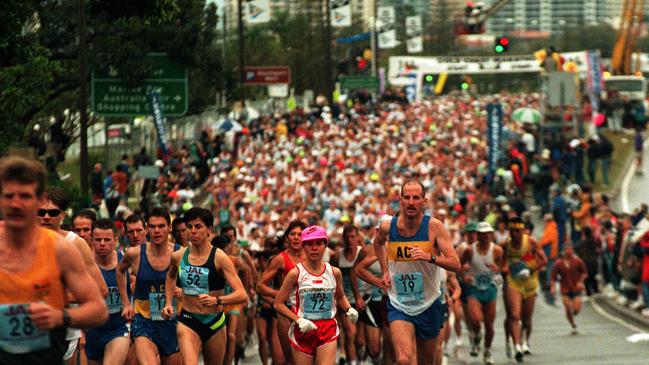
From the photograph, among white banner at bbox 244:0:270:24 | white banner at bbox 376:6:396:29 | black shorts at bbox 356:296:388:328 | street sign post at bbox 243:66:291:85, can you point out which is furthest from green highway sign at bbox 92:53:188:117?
white banner at bbox 376:6:396:29

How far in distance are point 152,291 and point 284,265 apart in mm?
2440

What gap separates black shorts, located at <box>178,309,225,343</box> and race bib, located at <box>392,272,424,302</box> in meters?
1.52

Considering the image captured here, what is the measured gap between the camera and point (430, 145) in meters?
52.5

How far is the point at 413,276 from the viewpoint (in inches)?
539

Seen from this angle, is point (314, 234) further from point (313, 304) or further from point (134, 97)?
point (134, 97)

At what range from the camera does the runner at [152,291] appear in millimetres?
13883

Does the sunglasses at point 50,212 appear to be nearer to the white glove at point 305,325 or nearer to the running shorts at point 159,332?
the running shorts at point 159,332

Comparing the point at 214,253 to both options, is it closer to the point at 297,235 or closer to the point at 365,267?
the point at 297,235

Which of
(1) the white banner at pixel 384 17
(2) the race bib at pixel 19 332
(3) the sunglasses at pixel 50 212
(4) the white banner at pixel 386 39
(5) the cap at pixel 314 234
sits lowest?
(4) the white banner at pixel 386 39

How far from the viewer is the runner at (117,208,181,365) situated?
13883 millimetres

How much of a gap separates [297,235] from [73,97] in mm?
38054

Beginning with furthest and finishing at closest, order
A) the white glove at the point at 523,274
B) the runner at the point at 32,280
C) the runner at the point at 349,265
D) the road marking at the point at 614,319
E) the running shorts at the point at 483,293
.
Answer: the road marking at the point at 614,319 → the white glove at the point at 523,274 → the running shorts at the point at 483,293 → the runner at the point at 349,265 → the runner at the point at 32,280

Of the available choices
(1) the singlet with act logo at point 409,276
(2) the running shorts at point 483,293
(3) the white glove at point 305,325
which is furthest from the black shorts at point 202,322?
(2) the running shorts at point 483,293

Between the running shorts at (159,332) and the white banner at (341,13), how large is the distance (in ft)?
197
